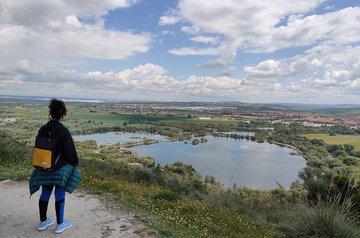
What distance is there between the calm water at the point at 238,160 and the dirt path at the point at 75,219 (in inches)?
1006

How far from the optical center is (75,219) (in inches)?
185

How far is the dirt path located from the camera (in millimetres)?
4133

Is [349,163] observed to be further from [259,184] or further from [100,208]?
[100,208]

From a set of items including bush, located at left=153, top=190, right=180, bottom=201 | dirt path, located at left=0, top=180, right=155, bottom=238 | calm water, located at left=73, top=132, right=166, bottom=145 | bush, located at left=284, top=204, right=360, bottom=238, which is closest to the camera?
dirt path, located at left=0, top=180, right=155, bottom=238

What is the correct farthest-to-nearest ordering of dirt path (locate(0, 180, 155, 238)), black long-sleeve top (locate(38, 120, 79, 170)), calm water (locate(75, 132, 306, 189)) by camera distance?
calm water (locate(75, 132, 306, 189)) < dirt path (locate(0, 180, 155, 238)) < black long-sleeve top (locate(38, 120, 79, 170))

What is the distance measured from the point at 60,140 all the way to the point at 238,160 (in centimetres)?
5025

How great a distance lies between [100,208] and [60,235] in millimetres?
1357

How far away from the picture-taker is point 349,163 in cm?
4366

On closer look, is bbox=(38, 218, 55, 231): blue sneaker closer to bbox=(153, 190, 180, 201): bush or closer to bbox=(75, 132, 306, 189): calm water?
bbox=(153, 190, 180, 201): bush

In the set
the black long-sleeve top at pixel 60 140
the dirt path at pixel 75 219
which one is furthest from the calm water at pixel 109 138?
the black long-sleeve top at pixel 60 140

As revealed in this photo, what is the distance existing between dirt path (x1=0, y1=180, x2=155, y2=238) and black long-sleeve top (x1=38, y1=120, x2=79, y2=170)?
39.8 inches

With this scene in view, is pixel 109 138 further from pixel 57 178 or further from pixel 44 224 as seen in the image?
pixel 57 178

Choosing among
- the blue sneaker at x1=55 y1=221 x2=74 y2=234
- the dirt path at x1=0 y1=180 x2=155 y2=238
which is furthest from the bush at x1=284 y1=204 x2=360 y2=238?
the blue sneaker at x1=55 y1=221 x2=74 y2=234

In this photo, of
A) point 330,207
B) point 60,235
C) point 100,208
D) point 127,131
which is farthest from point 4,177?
point 127,131
